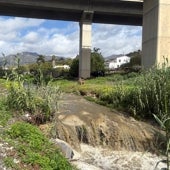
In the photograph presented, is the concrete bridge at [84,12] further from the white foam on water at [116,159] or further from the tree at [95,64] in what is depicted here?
the white foam on water at [116,159]

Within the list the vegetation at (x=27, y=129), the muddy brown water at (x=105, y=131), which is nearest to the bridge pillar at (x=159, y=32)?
the muddy brown water at (x=105, y=131)

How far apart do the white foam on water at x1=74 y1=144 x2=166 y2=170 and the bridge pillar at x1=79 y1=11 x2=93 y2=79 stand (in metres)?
35.6

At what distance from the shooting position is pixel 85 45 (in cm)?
4931

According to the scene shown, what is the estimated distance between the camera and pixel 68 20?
50906 millimetres

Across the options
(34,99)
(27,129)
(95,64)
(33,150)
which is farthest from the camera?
(95,64)

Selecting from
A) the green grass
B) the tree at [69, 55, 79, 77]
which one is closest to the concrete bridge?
the tree at [69, 55, 79, 77]

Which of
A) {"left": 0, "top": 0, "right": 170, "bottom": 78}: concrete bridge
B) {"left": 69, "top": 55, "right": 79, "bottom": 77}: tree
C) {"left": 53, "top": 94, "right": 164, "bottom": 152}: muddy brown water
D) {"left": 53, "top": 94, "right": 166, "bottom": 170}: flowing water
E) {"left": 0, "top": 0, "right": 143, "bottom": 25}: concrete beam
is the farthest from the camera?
{"left": 69, "top": 55, "right": 79, "bottom": 77}: tree

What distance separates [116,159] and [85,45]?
3839 centimetres

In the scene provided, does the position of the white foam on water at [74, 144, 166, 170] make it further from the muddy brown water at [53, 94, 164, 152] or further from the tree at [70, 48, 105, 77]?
the tree at [70, 48, 105, 77]

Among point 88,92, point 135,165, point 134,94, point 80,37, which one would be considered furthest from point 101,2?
point 135,165

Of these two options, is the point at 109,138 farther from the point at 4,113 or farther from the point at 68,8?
the point at 68,8

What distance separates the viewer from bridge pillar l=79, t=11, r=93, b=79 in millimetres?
48219

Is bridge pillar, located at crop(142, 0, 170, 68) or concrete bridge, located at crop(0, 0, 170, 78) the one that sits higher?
concrete bridge, located at crop(0, 0, 170, 78)

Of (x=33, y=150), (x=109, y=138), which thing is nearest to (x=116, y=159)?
(x=109, y=138)
